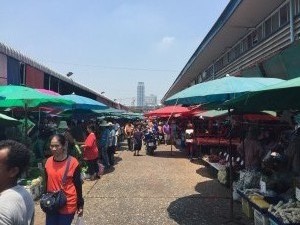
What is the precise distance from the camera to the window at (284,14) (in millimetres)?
11618

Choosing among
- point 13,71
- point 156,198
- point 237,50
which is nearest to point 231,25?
point 237,50

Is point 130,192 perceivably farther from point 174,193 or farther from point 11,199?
point 11,199

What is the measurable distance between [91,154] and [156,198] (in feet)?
10.2

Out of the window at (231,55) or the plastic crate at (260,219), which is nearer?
the plastic crate at (260,219)

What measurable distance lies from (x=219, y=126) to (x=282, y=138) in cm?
736

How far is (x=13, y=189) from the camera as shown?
270 cm

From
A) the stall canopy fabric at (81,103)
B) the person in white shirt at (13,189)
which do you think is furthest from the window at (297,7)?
the person in white shirt at (13,189)

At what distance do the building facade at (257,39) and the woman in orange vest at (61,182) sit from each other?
5.36 m

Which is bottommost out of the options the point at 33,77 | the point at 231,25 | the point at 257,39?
the point at 33,77

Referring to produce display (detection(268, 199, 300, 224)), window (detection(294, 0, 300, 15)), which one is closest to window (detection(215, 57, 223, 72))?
window (detection(294, 0, 300, 15))

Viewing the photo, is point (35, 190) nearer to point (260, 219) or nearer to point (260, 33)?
point (260, 219)

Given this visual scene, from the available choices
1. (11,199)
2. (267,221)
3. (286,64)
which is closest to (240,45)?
(286,64)

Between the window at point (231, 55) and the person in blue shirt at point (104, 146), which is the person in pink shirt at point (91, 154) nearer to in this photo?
the person in blue shirt at point (104, 146)

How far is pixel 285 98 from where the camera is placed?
6809 mm
